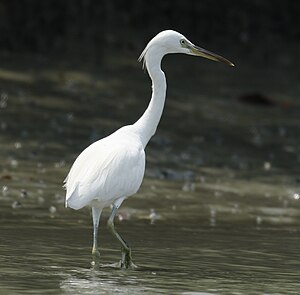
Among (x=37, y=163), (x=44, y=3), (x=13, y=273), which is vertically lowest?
(x=13, y=273)

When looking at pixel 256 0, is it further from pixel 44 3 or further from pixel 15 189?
pixel 15 189

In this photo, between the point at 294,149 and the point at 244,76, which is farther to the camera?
the point at 244,76

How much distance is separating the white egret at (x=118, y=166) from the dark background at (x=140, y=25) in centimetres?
922

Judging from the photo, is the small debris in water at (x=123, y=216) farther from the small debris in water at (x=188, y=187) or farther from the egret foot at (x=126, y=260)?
the egret foot at (x=126, y=260)

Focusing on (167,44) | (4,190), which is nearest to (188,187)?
(4,190)

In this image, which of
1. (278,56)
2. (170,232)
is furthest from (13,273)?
(278,56)

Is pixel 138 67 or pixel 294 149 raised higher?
pixel 138 67

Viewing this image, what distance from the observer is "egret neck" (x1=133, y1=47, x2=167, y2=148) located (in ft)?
30.9

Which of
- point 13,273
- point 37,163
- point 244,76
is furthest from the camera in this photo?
point 244,76

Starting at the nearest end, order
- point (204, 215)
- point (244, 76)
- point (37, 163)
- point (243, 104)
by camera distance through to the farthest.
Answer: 1. point (204, 215)
2. point (37, 163)
3. point (243, 104)
4. point (244, 76)

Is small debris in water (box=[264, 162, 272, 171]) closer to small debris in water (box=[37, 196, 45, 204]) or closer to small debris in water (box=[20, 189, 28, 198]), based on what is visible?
small debris in water (box=[37, 196, 45, 204])

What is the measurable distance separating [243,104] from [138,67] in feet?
6.68

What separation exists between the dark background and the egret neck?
9212mm

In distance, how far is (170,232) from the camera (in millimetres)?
10305
